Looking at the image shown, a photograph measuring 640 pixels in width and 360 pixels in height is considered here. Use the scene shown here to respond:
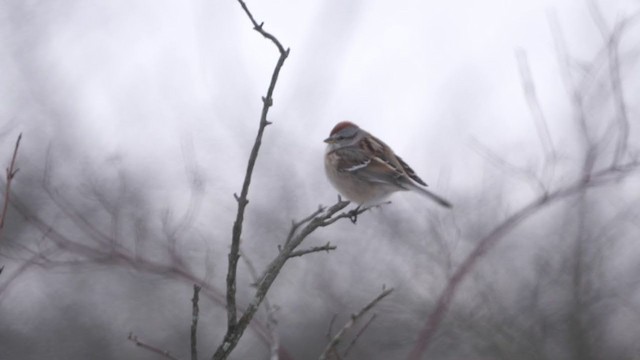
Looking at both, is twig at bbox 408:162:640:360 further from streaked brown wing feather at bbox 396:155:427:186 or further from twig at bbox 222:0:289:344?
streaked brown wing feather at bbox 396:155:427:186

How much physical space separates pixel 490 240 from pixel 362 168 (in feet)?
6.69

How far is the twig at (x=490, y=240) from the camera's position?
2.26 metres

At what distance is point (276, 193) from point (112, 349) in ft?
7.38

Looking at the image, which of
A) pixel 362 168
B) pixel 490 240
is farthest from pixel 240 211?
pixel 362 168

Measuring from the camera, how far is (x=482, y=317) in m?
3.84

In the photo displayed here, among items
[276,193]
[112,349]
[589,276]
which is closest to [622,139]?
[589,276]

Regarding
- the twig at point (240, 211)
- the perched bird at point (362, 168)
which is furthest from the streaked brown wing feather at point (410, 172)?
the twig at point (240, 211)

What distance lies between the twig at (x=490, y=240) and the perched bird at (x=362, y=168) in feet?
3.72

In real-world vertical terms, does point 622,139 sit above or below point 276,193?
below

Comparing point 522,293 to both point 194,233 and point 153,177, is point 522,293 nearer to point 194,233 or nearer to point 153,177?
point 194,233

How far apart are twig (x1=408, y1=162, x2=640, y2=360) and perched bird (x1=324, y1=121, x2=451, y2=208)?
1.13 meters

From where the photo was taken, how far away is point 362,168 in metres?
4.75

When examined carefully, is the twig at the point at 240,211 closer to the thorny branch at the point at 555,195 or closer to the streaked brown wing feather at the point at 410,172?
the thorny branch at the point at 555,195

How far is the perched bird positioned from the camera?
15.2ft
